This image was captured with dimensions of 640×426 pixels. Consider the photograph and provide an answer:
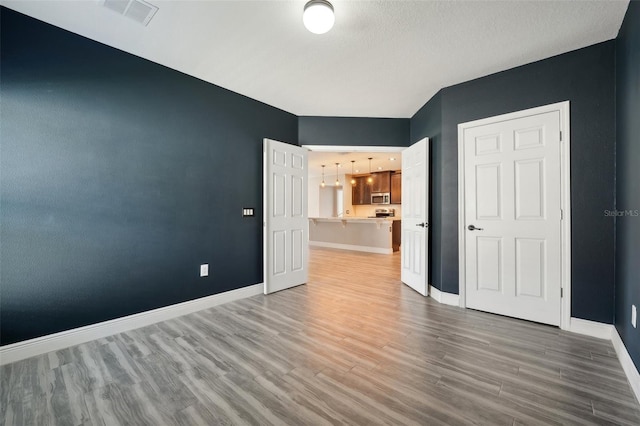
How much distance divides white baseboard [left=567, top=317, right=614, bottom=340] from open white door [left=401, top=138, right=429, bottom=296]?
141cm

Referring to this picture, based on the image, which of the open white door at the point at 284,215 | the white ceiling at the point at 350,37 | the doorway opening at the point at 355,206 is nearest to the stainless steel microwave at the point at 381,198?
the doorway opening at the point at 355,206

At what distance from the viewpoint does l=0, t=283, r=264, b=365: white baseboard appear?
6.67 feet

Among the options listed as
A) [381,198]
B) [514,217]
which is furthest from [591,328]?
[381,198]

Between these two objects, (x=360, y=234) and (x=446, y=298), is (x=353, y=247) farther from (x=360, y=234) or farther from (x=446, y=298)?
(x=446, y=298)

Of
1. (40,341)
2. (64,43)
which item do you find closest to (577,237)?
(40,341)

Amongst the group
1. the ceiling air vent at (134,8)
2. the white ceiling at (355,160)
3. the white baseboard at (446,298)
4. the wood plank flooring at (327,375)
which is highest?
the ceiling air vent at (134,8)

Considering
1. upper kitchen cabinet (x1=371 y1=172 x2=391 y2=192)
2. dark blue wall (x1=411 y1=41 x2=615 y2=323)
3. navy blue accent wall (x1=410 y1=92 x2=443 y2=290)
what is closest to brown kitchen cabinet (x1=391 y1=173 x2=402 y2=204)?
upper kitchen cabinet (x1=371 y1=172 x2=391 y2=192)

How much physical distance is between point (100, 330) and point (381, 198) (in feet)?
27.1

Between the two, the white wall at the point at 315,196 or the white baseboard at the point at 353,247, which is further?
the white wall at the point at 315,196

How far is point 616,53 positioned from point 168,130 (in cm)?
415

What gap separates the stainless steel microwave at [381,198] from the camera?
30.5 feet

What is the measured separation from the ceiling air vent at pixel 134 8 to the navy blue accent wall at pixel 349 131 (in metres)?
2.40

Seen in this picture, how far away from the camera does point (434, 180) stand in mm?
3574

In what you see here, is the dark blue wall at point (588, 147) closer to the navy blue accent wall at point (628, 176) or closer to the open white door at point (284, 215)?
the navy blue accent wall at point (628, 176)
